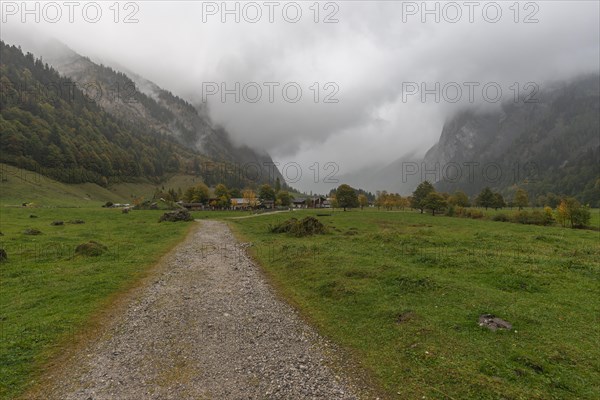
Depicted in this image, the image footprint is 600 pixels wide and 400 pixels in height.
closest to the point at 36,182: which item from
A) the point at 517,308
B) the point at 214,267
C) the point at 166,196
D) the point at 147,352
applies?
the point at 166,196

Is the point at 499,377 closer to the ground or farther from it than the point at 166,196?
closer to the ground

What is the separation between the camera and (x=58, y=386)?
37.5ft

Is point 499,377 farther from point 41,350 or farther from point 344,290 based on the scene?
point 41,350

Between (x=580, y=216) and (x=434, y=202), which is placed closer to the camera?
(x=580, y=216)

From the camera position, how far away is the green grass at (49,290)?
13.4 metres

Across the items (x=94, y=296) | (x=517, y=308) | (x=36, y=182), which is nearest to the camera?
(x=517, y=308)

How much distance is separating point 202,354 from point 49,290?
15.6 m

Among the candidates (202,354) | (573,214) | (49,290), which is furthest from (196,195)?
(202,354)

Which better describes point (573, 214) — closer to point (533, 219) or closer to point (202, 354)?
point (533, 219)

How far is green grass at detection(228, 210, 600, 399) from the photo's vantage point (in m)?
11.2

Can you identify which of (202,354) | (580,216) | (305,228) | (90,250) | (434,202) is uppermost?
(434,202)

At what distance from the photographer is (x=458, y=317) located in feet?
53.4

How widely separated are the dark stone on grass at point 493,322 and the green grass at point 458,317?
1.18 feet

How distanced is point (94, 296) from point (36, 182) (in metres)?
193
